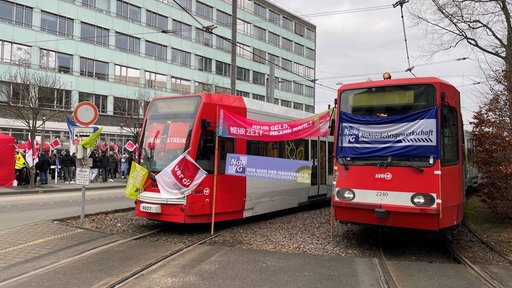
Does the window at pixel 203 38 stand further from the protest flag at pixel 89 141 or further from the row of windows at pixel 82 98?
the protest flag at pixel 89 141

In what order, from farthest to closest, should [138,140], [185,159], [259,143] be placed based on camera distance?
[259,143] < [138,140] < [185,159]

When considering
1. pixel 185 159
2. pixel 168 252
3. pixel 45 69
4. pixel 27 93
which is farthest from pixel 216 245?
pixel 45 69

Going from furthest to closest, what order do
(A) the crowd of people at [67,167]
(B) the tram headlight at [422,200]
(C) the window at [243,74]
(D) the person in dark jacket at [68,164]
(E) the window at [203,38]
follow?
(C) the window at [243,74] → (E) the window at [203,38] → (D) the person in dark jacket at [68,164] → (A) the crowd of people at [67,167] → (B) the tram headlight at [422,200]

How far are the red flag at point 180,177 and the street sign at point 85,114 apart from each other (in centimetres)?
239

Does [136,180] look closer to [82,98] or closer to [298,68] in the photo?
[82,98]

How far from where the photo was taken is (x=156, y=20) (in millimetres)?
47156

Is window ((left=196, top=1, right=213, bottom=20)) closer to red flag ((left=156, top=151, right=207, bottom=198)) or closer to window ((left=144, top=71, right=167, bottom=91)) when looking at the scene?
window ((left=144, top=71, right=167, bottom=91))

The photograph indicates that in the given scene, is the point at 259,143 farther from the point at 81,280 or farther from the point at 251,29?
the point at 251,29

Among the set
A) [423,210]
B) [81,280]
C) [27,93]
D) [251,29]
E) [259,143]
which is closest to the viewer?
[81,280]

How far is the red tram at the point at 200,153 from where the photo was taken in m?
9.12

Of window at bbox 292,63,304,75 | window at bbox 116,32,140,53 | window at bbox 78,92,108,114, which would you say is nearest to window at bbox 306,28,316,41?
window at bbox 292,63,304,75

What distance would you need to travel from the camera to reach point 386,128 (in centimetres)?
768

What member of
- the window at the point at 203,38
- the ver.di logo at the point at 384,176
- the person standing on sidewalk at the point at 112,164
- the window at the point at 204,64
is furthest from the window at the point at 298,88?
the ver.di logo at the point at 384,176

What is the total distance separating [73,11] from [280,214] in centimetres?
3539
